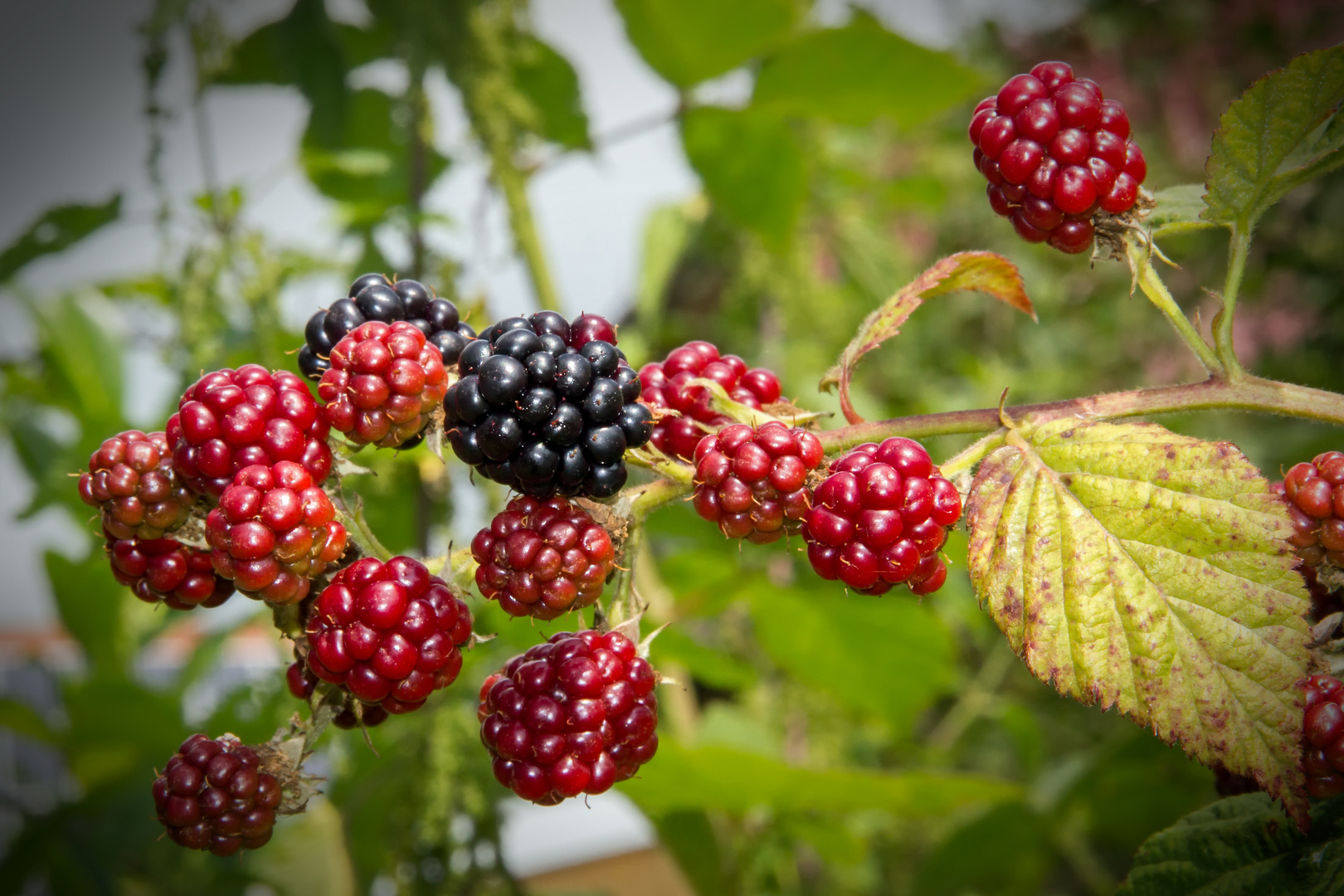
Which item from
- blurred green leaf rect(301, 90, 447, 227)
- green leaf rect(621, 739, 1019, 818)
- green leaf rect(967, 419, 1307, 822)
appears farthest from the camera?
blurred green leaf rect(301, 90, 447, 227)

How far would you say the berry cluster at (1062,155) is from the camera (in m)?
0.59

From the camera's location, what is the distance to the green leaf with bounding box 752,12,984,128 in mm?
1488

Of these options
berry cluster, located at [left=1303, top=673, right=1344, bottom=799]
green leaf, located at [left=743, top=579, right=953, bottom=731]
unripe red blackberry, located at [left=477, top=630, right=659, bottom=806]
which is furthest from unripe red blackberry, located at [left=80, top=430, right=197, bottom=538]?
green leaf, located at [left=743, top=579, right=953, bottom=731]

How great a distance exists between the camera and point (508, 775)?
1.83ft

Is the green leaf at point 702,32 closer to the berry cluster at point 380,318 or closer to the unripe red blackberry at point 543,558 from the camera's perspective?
the berry cluster at point 380,318

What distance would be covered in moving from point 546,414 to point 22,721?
1.98m

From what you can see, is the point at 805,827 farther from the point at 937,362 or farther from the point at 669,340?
the point at 937,362

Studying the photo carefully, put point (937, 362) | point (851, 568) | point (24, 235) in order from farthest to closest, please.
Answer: point (937, 362)
point (24, 235)
point (851, 568)

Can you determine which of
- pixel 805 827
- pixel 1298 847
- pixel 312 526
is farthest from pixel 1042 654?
pixel 805 827

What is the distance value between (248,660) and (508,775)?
3.25 meters

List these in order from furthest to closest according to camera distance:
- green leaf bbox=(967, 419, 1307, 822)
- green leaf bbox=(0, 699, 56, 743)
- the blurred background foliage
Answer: green leaf bbox=(0, 699, 56, 743)
the blurred background foliage
green leaf bbox=(967, 419, 1307, 822)

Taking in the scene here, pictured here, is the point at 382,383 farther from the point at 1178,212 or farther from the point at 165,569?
the point at 1178,212

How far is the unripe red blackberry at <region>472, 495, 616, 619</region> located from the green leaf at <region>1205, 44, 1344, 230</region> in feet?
1.59

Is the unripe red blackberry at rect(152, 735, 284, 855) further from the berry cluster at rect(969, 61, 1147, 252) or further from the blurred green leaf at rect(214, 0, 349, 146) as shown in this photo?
the blurred green leaf at rect(214, 0, 349, 146)
